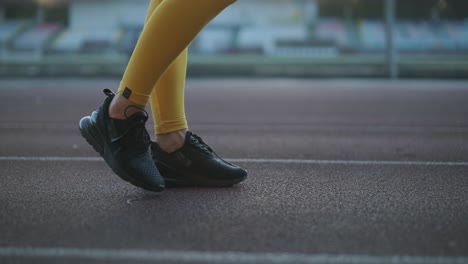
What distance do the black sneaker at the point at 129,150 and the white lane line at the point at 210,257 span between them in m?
0.29

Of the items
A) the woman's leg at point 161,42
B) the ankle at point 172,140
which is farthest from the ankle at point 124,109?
the ankle at point 172,140

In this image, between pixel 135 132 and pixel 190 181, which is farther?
pixel 190 181

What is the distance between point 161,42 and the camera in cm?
101

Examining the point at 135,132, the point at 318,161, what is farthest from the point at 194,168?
the point at 318,161

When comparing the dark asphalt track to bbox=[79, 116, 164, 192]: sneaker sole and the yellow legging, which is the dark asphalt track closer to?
bbox=[79, 116, 164, 192]: sneaker sole

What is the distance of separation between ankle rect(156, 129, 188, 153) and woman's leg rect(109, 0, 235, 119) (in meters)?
0.12

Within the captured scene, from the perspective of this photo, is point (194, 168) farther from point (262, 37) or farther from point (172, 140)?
point (262, 37)

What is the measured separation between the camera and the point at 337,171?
54.4 inches

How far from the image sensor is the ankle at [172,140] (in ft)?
3.68

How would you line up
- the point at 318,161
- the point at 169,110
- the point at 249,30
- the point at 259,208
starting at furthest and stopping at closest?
the point at 249,30, the point at 318,161, the point at 169,110, the point at 259,208

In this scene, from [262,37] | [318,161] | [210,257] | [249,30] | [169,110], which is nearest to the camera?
[210,257]

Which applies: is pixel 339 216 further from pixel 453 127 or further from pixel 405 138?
pixel 453 127

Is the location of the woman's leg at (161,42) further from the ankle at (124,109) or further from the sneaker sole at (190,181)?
the sneaker sole at (190,181)

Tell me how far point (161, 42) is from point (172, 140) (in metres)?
0.22
